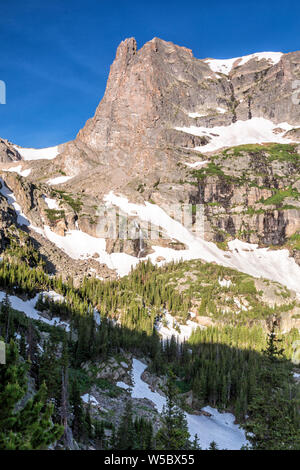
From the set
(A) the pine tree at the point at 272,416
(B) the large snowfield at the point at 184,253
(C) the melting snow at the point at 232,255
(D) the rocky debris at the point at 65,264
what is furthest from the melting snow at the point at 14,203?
(A) the pine tree at the point at 272,416

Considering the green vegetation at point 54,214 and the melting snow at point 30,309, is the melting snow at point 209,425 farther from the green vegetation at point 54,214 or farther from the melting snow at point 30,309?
the green vegetation at point 54,214

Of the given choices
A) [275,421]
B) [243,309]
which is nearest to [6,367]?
[275,421]

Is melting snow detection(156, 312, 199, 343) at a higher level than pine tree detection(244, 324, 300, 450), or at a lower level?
lower

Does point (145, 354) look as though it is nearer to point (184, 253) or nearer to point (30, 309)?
point (30, 309)

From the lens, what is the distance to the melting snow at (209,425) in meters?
51.4

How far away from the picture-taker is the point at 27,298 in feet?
286

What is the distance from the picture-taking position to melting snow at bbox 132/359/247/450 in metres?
51.4

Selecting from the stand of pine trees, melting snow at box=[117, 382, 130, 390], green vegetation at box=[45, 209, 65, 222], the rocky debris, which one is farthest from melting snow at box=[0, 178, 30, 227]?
melting snow at box=[117, 382, 130, 390]

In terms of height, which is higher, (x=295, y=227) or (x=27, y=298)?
(x=295, y=227)

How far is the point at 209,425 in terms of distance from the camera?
58250mm

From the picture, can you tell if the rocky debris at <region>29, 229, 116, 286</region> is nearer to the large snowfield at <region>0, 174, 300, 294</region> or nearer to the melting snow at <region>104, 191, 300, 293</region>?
the large snowfield at <region>0, 174, 300, 294</region>

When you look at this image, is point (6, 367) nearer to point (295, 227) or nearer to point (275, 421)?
point (275, 421)
